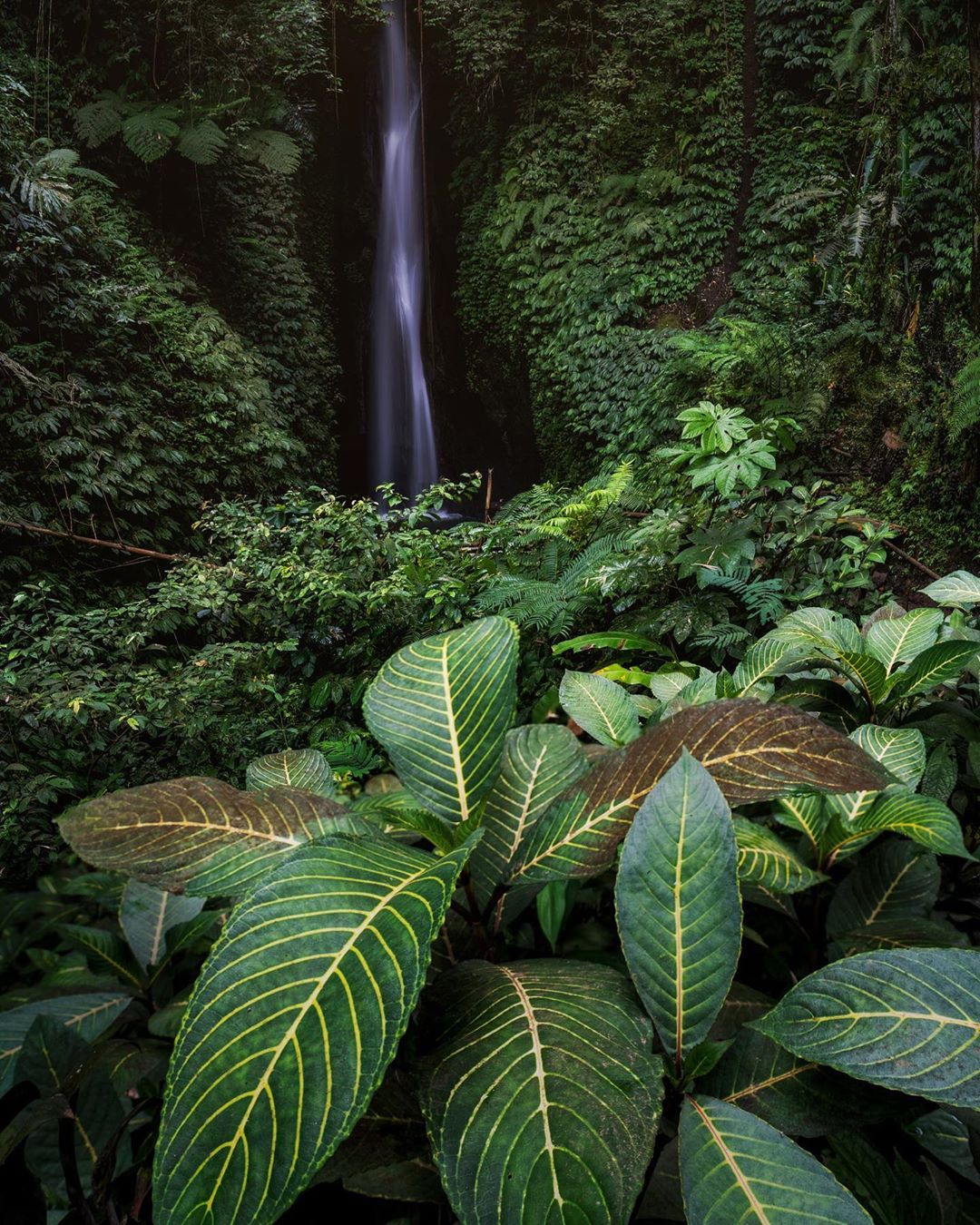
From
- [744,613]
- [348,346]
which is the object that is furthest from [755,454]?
[348,346]

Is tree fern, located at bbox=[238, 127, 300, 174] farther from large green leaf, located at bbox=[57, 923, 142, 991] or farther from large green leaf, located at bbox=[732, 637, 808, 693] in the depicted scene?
large green leaf, located at bbox=[57, 923, 142, 991]

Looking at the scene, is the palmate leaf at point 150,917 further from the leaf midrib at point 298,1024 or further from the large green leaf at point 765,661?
the large green leaf at point 765,661

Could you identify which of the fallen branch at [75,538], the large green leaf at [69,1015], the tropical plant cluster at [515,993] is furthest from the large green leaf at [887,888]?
the fallen branch at [75,538]

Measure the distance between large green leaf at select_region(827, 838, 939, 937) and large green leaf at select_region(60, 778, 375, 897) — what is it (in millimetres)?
456

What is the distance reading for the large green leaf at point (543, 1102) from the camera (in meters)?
0.35

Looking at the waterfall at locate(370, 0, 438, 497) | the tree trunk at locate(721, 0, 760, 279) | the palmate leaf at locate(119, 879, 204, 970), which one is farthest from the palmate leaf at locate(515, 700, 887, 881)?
the waterfall at locate(370, 0, 438, 497)

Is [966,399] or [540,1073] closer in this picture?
[540,1073]

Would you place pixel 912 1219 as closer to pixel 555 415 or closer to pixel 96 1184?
pixel 96 1184

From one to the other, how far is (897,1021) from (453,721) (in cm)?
37

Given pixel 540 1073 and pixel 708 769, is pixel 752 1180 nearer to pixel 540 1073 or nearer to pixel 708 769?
pixel 540 1073

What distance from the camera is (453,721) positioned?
60 centimetres

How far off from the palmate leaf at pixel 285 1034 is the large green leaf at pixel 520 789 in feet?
0.50

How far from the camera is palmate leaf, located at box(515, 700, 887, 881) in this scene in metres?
0.48

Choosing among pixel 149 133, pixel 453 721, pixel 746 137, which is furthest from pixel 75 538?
pixel 746 137
